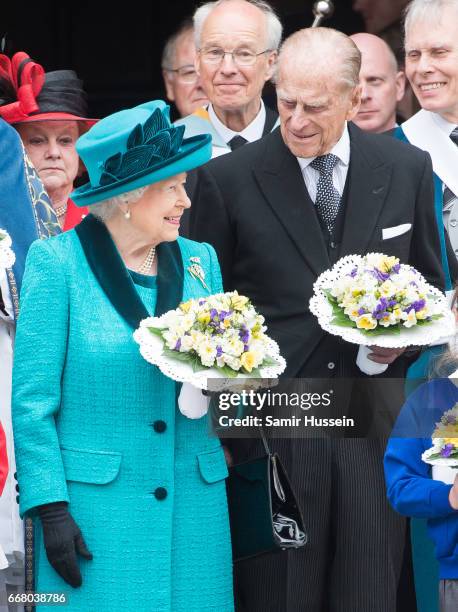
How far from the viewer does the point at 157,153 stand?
164 inches

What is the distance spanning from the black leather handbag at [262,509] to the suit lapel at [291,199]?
0.67 meters

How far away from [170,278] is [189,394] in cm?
37

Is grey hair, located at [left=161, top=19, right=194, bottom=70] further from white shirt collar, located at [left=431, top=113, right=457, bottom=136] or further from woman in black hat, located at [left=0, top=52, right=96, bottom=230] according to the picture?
white shirt collar, located at [left=431, top=113, right=457, bottom=136]

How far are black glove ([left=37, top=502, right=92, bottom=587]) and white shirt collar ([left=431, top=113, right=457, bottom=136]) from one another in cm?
225

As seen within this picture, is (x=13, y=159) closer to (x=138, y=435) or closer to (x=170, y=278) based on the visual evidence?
(x=170, y=278)

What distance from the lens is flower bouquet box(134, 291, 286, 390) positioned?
13.0ft

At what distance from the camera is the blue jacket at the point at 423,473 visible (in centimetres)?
421

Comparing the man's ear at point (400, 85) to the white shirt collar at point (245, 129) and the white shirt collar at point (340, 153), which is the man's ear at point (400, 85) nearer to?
the white shirt collar at point (245, 129)

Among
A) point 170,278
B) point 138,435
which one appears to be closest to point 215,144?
point 170,278

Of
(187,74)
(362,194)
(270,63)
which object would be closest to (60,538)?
(362,194)

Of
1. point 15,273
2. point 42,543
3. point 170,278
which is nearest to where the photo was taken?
point 42,543

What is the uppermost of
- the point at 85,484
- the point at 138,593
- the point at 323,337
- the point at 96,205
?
the point at 96,205

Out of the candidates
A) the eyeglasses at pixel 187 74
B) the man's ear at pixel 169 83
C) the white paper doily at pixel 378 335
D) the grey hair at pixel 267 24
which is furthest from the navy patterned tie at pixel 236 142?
the white paper doily at pixel 378 335

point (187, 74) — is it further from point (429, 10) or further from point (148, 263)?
point (148, 263)
